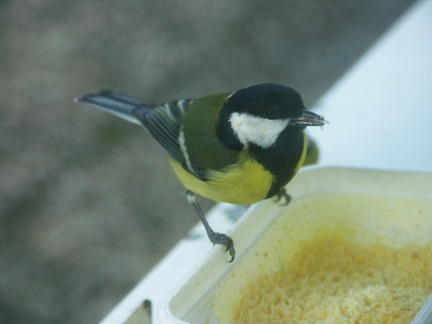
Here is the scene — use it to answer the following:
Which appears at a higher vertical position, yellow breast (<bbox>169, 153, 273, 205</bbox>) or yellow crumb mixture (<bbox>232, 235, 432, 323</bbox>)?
yellow breast (<bbox>169, 153, 273, 205</bbox>)

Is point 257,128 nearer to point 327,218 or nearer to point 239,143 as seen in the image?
point 239,143

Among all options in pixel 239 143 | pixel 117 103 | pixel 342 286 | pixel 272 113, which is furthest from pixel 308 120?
pixel 117 103

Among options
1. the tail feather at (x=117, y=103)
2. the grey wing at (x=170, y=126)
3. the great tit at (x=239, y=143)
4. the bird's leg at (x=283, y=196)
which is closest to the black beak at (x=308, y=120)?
the great tit at (x=239, y=143)

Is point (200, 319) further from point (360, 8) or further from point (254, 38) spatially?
point (360, 8)

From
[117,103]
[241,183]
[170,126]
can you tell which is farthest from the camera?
[117,103]

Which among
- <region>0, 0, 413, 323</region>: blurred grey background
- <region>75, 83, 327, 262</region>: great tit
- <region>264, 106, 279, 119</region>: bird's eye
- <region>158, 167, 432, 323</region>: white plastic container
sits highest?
<region>264, 106, 279, 119</region>: bird's eye

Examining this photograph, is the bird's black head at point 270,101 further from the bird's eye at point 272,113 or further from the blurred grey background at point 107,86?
the blurred grey background at point 107,86

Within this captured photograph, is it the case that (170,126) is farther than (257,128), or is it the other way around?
(170,126)

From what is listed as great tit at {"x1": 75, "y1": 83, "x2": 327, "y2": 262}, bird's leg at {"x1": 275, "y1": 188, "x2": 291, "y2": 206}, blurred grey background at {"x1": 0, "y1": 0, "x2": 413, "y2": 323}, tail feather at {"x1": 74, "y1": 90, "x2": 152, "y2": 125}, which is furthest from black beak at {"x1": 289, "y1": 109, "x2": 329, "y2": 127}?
blurred grey background at {"x1": 0, "y1": 0, "x2": 413, "y2": 323}

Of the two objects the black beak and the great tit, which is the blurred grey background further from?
the black beak
